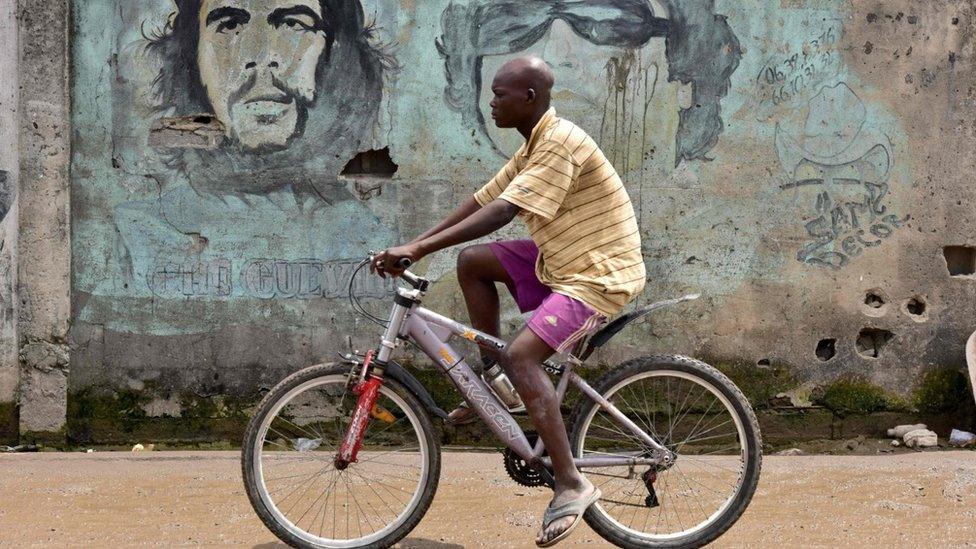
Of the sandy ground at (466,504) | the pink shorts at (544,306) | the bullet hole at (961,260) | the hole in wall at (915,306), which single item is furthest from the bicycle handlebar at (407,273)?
the bullet hole at (961,260)

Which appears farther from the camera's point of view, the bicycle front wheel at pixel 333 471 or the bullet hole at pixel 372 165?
the bullet hole at pixel 372 165

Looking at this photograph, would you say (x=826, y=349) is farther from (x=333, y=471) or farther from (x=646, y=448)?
(x=333, y=471)

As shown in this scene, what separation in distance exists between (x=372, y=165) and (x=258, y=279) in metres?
0.97

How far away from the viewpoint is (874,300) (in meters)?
6.56

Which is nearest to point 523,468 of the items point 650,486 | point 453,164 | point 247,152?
point 650,486

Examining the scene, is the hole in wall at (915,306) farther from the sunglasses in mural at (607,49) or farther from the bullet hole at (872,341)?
the sunglasses in mural at (607,49)

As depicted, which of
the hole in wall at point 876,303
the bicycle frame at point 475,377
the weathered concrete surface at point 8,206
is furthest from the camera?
the hole in wall at point 876,303

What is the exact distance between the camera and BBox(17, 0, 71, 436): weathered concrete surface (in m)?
6.14

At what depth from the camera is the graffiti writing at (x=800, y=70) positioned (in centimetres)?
643

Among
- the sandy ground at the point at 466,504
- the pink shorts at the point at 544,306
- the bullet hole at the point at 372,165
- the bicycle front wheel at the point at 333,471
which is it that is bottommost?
the sandy ground at the point at 466,504

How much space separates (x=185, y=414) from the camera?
6387 mm

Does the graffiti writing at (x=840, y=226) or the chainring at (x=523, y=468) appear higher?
the graffiti writing at (x=840, y=226)

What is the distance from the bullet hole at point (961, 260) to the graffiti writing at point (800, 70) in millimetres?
1352

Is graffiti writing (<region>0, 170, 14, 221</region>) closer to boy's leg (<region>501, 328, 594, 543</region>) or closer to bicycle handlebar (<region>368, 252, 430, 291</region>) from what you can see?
bicycle handlebar (<region>368, 252, 430, 291</region>)
